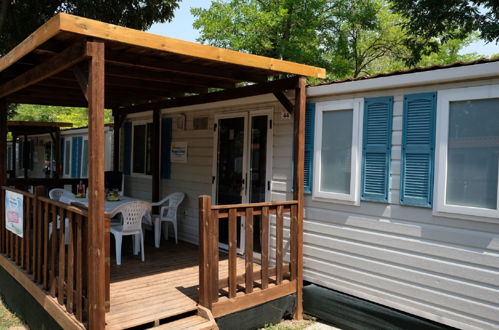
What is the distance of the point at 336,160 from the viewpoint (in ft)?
12.6

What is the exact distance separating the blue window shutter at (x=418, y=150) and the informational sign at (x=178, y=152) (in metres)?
3.46

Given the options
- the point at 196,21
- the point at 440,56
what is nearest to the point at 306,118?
the point at 196,21

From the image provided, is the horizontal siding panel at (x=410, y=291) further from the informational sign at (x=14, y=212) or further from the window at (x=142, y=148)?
the window at (x=142, y=148)

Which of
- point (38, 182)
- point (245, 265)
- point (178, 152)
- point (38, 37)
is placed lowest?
point (245, 265)

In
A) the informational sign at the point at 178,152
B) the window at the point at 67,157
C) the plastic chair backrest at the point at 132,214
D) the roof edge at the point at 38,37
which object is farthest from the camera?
the window at the point at 67,157

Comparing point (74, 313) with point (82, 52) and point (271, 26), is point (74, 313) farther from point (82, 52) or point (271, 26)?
point (271, 26)

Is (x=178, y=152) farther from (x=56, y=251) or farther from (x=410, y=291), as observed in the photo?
(x=410, y=291)

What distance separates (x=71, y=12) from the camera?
8984 millimetres

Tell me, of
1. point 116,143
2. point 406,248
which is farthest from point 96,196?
point 116,143

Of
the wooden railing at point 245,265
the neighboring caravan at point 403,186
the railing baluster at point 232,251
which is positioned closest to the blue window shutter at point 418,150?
the neighboring caravan at point 403,186

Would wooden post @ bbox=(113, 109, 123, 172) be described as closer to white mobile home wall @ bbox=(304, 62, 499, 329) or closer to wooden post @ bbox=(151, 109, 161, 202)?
wooden post @ bbox=(151, 109, 161, 202)

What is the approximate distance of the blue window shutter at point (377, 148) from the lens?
3426mm

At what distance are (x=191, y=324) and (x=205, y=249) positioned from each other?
574 millimetres

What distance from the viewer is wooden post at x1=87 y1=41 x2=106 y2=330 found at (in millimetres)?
2559
